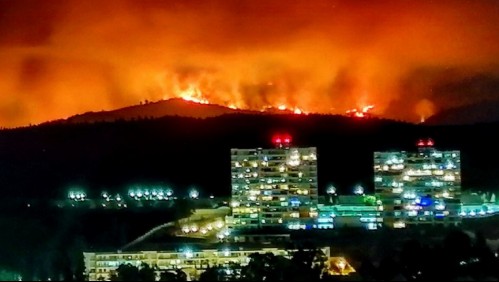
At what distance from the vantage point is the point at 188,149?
2619 centimetres

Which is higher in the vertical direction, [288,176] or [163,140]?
[163,140]

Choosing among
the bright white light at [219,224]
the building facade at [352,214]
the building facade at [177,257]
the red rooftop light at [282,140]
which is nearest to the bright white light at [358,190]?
the red rooftop light at [282,140]

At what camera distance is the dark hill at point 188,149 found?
23469 mm

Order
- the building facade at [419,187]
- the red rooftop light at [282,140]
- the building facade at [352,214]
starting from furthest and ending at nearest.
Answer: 1. the red rooftop light at [282,140]
2. the building facade at [419,187]
3. the building facade at [352,214]

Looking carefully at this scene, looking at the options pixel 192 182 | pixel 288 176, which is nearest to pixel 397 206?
pixel 288 176

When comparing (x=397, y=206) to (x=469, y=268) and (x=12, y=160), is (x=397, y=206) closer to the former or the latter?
(x=469, y=268)

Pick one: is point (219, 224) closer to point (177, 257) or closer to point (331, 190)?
point (331, 190)

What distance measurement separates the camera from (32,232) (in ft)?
52.7

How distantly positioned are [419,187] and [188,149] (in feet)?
30.4

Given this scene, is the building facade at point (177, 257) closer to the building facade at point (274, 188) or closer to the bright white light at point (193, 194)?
the building facade at point (274, 188)

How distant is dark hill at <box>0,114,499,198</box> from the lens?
77.0ft

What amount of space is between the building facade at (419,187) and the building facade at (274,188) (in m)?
1.25

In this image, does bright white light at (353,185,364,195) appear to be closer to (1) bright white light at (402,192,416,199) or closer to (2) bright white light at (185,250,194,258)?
(1) bright white light at (402,192,416,199)

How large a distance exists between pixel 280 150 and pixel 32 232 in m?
4.82
